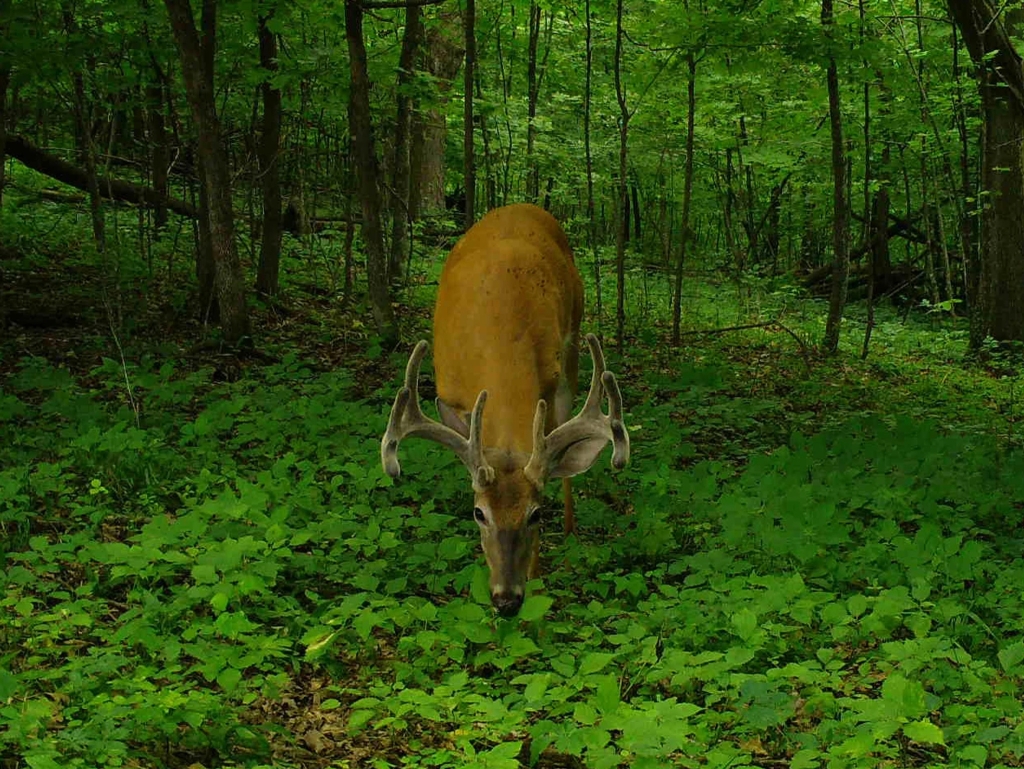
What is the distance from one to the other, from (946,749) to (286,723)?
8.13 feet

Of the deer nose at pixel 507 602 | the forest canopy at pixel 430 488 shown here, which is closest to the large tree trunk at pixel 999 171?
the forest canopy at pixel 430 488

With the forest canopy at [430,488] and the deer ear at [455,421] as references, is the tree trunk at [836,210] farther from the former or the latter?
the deer ear at [455,421]

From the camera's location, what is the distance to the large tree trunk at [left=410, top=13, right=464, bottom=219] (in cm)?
1644

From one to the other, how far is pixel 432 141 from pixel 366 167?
9562mm

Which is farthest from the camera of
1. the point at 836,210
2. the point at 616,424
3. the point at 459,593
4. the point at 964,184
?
the point at 964,184

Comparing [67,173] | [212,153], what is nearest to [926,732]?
[212,153]

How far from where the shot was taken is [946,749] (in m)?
3.43

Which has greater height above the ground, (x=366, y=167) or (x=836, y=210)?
(x=366, y=167)

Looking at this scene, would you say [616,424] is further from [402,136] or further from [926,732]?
[402,136]

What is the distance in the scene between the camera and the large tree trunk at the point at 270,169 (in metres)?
10.5

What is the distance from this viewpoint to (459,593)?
196 inches

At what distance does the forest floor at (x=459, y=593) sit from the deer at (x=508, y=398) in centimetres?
36

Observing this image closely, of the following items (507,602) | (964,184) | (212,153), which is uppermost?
(212,153)

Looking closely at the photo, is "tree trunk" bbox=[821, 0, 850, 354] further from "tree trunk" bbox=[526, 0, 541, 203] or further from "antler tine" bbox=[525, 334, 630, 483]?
"antler tine" bbox=[525, 334, 630, 483]
